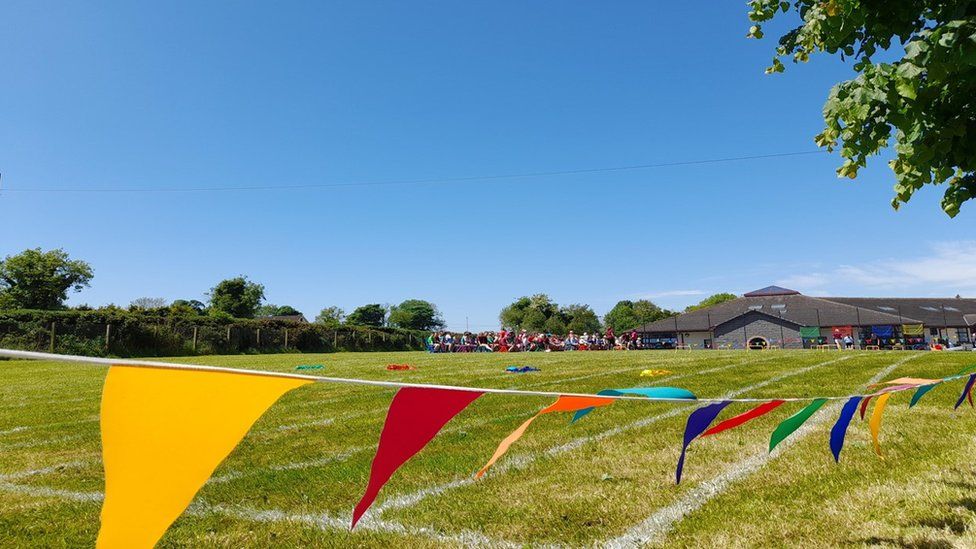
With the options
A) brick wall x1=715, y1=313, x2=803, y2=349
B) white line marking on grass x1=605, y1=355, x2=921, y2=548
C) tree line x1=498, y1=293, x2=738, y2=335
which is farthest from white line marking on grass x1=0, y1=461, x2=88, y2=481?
tree line x1=498, y1=293, x2=738, y2=335

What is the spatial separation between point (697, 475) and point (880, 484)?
987 mm

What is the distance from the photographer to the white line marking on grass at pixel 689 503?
2537mm

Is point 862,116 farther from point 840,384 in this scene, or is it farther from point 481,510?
point 840,384

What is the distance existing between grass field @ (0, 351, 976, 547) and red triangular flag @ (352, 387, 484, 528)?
1001 millimetres

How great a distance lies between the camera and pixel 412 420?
179 centimetres

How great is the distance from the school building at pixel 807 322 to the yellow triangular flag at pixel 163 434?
49539 millimetres

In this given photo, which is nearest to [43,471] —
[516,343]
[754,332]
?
[516,343]

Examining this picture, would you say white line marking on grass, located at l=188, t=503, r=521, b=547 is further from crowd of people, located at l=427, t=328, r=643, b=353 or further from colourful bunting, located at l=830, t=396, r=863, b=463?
crowd of people, located at l=427, t=328, r=643, b=353

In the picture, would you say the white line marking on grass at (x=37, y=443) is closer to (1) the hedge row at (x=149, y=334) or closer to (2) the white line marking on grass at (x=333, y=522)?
(2) the white line marking on grass at (x=333, y=522)

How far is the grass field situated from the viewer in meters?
2.60

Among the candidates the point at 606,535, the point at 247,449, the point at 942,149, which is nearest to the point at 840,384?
the point at 942,149

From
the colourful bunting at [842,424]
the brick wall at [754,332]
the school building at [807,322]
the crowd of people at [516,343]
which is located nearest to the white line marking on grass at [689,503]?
the colourful bunting at [842,424]

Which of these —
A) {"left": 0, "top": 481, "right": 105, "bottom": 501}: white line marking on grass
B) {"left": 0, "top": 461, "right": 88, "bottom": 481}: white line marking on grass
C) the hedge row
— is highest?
the hedge row

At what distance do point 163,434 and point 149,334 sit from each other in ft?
96.0
